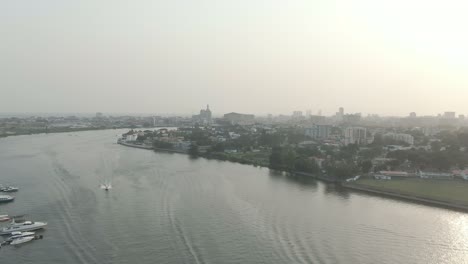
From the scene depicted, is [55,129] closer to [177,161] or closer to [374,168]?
[177,161]

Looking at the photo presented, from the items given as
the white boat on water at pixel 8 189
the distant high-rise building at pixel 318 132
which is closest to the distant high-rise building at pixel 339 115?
the distant high-rise building at pixel 318 132

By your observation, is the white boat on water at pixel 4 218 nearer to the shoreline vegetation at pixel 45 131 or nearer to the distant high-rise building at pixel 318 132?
the shoreline vegetation at pixel 45 131

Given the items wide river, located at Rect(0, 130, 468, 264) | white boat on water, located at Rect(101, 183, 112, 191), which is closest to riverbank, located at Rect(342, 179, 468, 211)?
wide river, located at Rect(0, 130, 468, 264)

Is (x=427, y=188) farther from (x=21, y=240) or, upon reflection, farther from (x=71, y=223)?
(x=21, y=240)

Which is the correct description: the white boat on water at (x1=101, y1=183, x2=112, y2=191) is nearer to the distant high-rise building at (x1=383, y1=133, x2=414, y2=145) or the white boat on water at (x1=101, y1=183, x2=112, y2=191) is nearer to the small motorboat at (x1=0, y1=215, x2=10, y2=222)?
the small motorboat at (x1=0, y1=215, x2=10, y2=222)

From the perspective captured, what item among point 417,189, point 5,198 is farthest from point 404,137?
point 5,198

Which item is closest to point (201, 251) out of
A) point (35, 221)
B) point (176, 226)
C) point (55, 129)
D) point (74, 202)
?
point (176, 226)

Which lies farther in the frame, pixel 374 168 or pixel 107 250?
pixel 374 168
